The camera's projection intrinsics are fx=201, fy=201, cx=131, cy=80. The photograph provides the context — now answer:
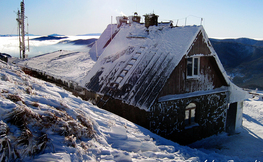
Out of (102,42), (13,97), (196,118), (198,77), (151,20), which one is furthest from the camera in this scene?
(102,42)

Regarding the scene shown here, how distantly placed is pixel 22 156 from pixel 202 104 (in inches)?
360

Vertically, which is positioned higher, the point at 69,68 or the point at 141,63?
the point at 141,63

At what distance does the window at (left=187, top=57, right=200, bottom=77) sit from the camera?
9.83 metres

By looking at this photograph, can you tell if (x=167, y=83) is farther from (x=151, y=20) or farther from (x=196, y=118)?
(x=151, y=20)

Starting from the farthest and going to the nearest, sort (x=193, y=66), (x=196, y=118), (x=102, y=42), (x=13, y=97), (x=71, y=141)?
(x=102, y=42) < (x=196, y=118) < (x=193, y=66) < (x=13, y=97) < (x=71, y=141)

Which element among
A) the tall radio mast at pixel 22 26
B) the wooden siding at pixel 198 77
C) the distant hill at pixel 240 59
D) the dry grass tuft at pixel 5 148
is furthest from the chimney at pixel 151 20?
the distant hill at pixel 240 59

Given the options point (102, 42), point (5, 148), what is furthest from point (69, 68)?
point (5, 148)

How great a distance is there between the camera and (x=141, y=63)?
9.80 meters

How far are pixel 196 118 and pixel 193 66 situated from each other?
273 cm

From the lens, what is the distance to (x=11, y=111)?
322 centimetres

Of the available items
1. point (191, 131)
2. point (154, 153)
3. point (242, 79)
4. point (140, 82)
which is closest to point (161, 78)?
point (140, 82)

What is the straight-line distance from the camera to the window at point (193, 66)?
9.83 meters

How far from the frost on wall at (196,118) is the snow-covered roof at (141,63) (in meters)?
1.06

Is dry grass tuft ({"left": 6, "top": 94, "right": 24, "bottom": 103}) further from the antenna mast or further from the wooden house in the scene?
the antenna mast
